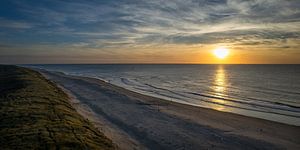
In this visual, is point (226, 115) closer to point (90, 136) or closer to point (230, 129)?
point (230, 129)

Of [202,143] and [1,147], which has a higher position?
[1,147]

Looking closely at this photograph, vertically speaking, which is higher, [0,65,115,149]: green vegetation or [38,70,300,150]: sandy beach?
[0,65,115,149]: green vegetation

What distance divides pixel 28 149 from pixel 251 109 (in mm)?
26665

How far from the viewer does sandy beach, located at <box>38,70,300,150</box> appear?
16641mm

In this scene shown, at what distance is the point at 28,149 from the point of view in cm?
1196

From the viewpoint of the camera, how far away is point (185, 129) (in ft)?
66.8

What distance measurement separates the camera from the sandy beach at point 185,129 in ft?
54.6

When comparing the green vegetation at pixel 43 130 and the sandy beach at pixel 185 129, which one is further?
the sandy beach at pixel 185 129

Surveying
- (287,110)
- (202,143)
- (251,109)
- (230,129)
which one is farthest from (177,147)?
(287,110)

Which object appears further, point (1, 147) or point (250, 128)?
point (250, 128)

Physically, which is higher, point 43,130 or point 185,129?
point 43,130

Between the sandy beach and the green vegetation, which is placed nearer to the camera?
the green vegetation

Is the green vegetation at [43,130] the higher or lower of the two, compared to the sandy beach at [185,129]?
higher

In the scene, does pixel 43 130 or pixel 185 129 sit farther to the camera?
pixel 185 129
